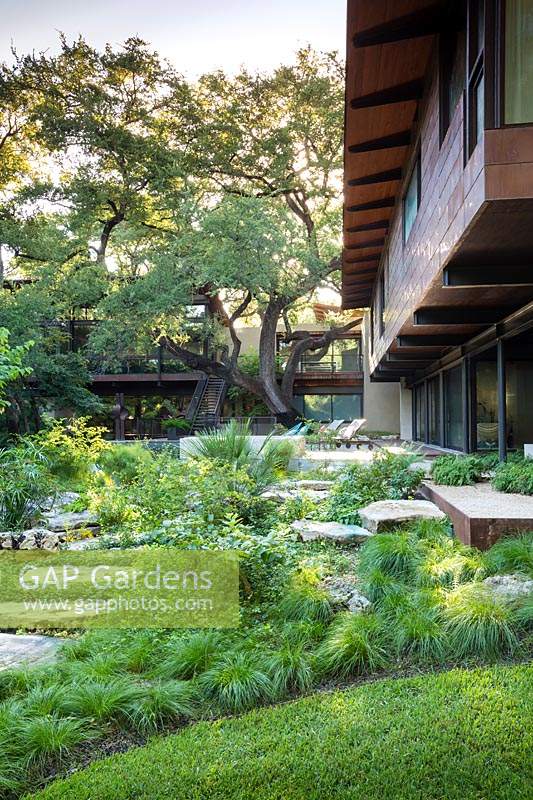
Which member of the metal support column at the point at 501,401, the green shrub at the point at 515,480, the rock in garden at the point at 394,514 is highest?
the metal support column at the point at 501,401

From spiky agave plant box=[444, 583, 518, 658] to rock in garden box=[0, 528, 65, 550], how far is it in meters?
3.69

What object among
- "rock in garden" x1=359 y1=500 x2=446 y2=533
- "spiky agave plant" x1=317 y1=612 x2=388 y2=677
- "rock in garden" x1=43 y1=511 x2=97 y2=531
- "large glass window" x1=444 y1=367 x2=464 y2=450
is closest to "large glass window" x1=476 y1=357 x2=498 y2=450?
"large glass window" x1=444 y1=367 x2=464 y2=450

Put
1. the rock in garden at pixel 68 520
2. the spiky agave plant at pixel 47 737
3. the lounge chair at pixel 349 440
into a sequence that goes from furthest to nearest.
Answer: the lounge chair at pixel 349 440
the rock in garden at pixel 68 520
the spiky agave plant at pixel 47 737

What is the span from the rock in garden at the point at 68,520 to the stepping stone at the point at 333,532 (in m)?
2.20

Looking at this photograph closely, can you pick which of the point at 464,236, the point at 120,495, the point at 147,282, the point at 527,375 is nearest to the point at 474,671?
the point at 464,236

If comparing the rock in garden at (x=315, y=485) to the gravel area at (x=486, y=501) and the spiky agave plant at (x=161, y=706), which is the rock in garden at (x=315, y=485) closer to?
the gravel area at (x=486, y=501)

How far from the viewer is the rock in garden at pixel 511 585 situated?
335cm

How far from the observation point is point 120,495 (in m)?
6.57

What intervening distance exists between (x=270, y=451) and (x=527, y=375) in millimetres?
5225

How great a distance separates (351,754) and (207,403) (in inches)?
821

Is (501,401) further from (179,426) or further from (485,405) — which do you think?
(179,426)

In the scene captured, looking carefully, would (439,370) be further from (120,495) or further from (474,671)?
(474,671)

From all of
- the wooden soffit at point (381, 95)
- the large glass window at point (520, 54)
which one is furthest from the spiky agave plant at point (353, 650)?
the wooden soffit at point (381, 95)

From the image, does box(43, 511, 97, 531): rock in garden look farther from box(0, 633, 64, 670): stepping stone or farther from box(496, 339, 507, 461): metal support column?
box(496, 339, 507, 461): metal support column
